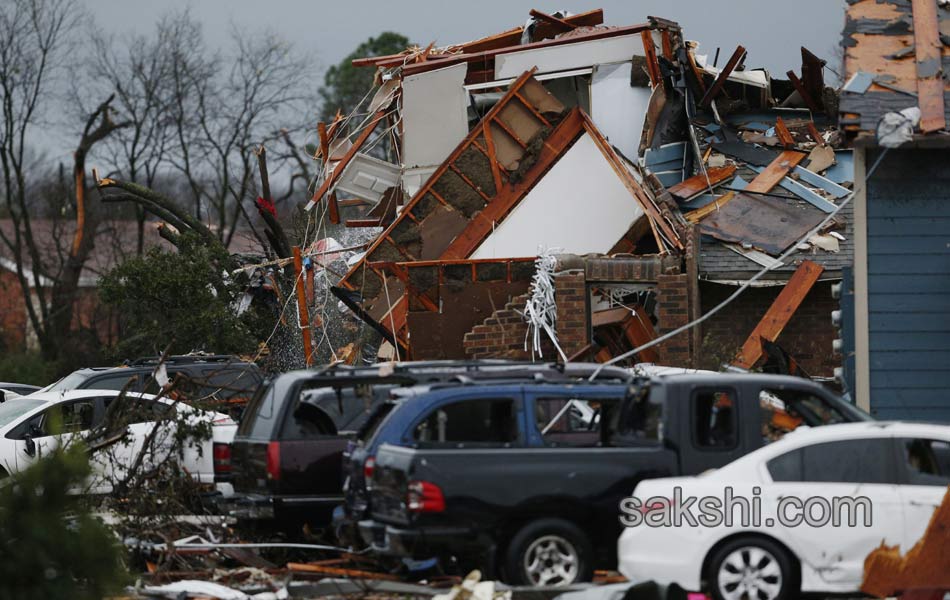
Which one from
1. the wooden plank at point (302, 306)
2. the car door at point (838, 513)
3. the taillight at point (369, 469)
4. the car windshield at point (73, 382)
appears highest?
the wooden plank at point (302, 306)

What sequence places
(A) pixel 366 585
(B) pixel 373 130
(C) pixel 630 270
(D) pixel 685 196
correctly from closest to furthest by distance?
(A) pixel 366 585 → (C) pixel 630 270 → (D) pixel 685 196 → (B) pixel 373 130

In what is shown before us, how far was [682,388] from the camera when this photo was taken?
31.1 ft

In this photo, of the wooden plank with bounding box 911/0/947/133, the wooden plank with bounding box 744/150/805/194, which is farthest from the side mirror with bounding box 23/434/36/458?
the wooden plank with bounding box 744/150/805/194

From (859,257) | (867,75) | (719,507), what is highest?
(867,75)

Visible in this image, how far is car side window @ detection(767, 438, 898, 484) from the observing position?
8781mm

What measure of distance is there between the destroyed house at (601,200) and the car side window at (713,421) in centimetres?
781

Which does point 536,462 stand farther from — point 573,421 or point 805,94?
point 805,94

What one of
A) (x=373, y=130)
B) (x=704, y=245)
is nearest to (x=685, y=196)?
(x=704, y=245)

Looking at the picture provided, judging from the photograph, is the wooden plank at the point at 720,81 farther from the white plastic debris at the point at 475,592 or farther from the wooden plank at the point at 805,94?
the white plastic debris at the point at 475,592

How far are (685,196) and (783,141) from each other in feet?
7.51

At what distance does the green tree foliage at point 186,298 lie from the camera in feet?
83.8

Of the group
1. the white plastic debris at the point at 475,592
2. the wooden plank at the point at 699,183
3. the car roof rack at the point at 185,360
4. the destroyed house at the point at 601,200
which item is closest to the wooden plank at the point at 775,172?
the destroyed house at the point at 601,200

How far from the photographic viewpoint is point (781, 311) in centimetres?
1795

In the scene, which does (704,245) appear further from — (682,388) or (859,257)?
(682,388)
